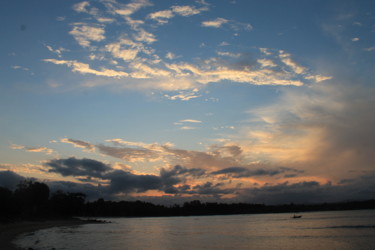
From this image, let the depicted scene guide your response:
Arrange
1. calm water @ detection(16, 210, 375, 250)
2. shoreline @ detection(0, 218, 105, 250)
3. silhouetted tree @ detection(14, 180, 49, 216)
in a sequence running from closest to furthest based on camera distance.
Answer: shoreline @ detection(0, 218, 105, 250) < calm water @ detection(16, 210, 375, 250) < silhouetted tree @ detection(14, 180, 49, 216)

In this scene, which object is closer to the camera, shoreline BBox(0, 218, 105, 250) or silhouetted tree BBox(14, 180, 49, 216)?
shoreline BBox(0, 218, 105, 250)

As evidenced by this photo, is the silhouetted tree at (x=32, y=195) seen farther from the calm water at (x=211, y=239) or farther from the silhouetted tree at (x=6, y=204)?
the calm water at (x=211, y=239)

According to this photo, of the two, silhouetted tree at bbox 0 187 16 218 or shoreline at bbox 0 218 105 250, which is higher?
silhouetted tree at bbox 0 187 16 218

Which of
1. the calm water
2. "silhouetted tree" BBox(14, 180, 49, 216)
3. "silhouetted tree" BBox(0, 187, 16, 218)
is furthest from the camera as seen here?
"silhouetted tree" BBox(14, 180, 49, 216)

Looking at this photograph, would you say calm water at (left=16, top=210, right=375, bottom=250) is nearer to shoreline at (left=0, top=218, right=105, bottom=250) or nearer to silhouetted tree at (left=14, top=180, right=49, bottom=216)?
shoreline at (left=0, top=218, right=105, bottom=250)

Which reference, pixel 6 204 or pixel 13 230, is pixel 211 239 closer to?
pixel 13 230

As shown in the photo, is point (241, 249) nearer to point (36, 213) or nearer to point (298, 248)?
point (298, 248)

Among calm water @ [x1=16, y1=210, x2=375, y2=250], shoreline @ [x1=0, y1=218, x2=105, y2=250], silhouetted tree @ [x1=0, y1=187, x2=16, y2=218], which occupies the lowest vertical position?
calm water @ [x1=16, y1=210, x2=375, y2=250]

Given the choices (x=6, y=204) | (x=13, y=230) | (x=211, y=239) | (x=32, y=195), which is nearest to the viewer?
(x=211, y=239)

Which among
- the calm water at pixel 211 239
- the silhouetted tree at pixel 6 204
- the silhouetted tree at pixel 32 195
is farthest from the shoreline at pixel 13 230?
the silhouetted tree at pixel 32 195

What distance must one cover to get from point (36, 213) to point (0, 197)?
69476 mm

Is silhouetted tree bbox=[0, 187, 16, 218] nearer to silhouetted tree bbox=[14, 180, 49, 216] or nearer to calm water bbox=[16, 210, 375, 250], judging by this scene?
calm water bbox=[16, 210, 375, 250]

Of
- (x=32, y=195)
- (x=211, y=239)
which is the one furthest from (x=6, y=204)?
(x=211, y=239)

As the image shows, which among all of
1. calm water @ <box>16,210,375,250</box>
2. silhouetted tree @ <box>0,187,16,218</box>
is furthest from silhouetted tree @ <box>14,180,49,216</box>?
calm water @ <box>16,210,375,250</box>
